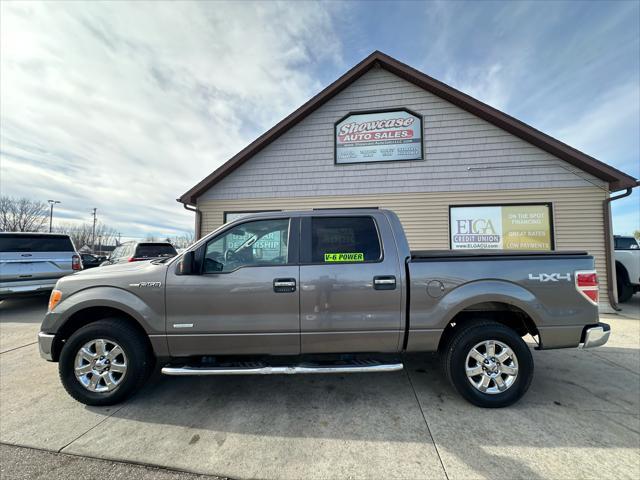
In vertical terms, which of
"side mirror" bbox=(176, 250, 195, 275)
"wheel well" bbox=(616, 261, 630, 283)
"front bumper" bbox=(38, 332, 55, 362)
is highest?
"side mirror" bbox=(176, 250, 195, 275)

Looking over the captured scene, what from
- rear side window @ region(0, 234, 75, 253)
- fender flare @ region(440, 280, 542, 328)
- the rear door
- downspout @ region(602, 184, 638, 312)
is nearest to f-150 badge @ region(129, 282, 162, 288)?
fender flare @ region(440, 280, 542, 328)

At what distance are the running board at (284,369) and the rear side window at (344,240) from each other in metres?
1.05

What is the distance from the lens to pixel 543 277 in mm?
2896

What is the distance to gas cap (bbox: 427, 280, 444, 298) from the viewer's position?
289 cm

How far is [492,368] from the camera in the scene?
287 cm

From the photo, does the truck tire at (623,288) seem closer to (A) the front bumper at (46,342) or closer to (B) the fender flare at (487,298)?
(B) the fender flare at (487,298)

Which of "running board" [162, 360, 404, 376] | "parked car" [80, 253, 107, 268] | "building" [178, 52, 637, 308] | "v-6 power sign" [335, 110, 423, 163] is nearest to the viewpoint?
"running board" [162, 360, 404, 376]

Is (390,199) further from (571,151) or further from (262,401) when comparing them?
(262,401)

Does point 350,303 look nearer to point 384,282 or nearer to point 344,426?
point 384,282

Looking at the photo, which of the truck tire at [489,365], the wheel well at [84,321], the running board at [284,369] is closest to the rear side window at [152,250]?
the wheel well at [84,321]

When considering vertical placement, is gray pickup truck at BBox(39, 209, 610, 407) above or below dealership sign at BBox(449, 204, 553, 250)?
below

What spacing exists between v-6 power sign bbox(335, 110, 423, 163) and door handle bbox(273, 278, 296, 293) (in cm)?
610

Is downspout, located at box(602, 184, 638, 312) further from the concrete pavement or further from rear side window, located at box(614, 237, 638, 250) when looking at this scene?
the concrete pavement

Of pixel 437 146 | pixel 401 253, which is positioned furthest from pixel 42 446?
pixel 437 146
